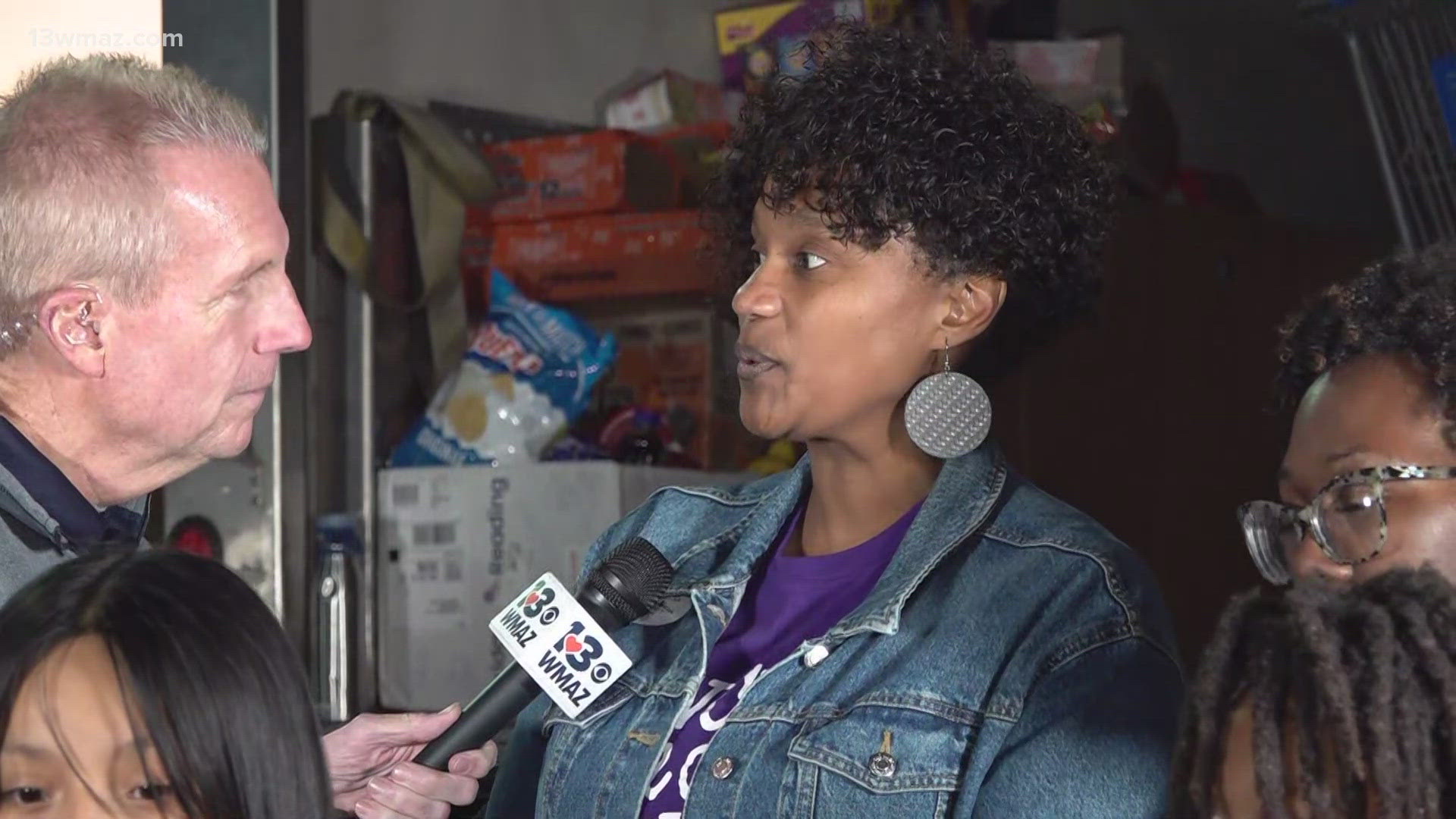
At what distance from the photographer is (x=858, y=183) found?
5.77 ft

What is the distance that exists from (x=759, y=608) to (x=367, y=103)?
178cm

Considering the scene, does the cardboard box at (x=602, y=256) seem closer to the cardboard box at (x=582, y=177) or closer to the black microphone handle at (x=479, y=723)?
the cardboard box at (x=582, y=177)

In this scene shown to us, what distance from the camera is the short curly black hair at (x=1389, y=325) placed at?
129cm

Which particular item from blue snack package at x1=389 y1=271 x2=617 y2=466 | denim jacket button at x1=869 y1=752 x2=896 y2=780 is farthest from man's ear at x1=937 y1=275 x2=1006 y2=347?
blue snack package at x1=389 y1=271 x2=617 y2=466

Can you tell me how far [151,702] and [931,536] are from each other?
77cm

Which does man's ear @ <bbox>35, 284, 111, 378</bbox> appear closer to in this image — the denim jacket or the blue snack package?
the denim jacket

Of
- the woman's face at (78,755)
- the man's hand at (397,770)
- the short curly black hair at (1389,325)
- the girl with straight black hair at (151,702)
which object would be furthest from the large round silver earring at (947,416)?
the woman's face at (78,755)

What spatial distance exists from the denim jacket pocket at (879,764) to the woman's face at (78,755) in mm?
616

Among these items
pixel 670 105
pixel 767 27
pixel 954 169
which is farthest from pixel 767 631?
pixel 767 27

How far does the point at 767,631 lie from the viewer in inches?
70.9

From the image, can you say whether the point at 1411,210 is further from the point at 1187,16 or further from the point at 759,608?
the point at 1187,16

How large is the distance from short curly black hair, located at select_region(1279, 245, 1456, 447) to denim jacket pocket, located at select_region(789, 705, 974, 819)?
43cm

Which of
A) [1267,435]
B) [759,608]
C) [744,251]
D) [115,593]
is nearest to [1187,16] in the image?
[1267,435]

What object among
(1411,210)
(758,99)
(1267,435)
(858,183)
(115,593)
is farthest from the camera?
(1267,435)
